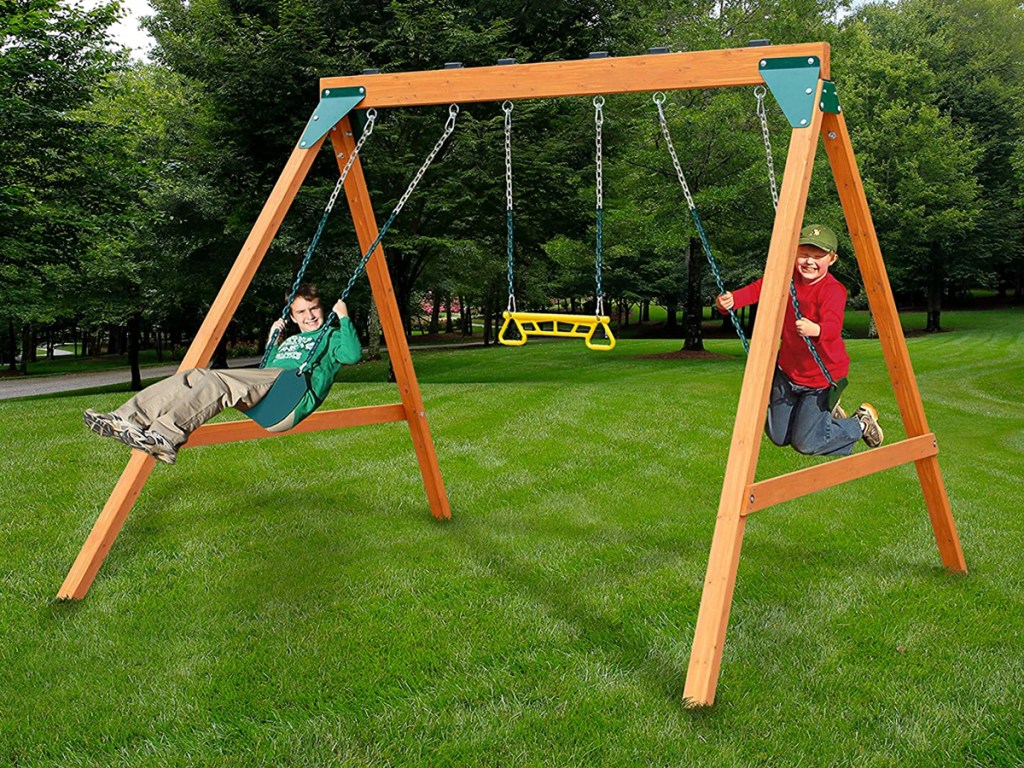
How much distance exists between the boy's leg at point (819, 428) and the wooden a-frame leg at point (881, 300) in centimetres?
34

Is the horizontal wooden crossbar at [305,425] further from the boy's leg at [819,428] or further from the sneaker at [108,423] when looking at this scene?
the boy's leg at [819,428]

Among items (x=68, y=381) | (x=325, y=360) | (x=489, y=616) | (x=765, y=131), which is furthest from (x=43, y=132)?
(x=68, y=381)

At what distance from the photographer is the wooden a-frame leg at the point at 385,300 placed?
5121mm

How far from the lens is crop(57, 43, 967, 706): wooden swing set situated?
139 inches

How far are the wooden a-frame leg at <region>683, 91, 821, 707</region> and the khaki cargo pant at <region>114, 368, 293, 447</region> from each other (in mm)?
2440

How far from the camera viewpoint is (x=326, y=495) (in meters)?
6.89

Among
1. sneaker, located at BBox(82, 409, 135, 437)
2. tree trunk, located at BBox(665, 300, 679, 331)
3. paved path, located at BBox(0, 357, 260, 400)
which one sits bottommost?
paved path, located at BBox(0, 357, 260, 400)

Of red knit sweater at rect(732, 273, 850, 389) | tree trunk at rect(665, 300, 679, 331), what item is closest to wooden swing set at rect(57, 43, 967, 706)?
red knit sweater at rect(732, 273, 850, 389)

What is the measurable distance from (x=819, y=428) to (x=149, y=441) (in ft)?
11.1

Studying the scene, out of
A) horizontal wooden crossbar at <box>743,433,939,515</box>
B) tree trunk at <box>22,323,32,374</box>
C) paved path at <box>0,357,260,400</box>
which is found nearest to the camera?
horizontal wooden crossbar at <box>743,433,939,515</box>

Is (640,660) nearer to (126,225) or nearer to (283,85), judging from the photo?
(283,85)

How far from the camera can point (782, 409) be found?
173 inches

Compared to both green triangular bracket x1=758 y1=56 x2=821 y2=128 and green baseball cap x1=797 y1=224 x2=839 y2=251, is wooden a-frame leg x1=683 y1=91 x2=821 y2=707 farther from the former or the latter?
green baseball cap x1=797 y1=224 x2=839 y2=251

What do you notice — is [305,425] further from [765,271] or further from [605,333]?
[765,271]
